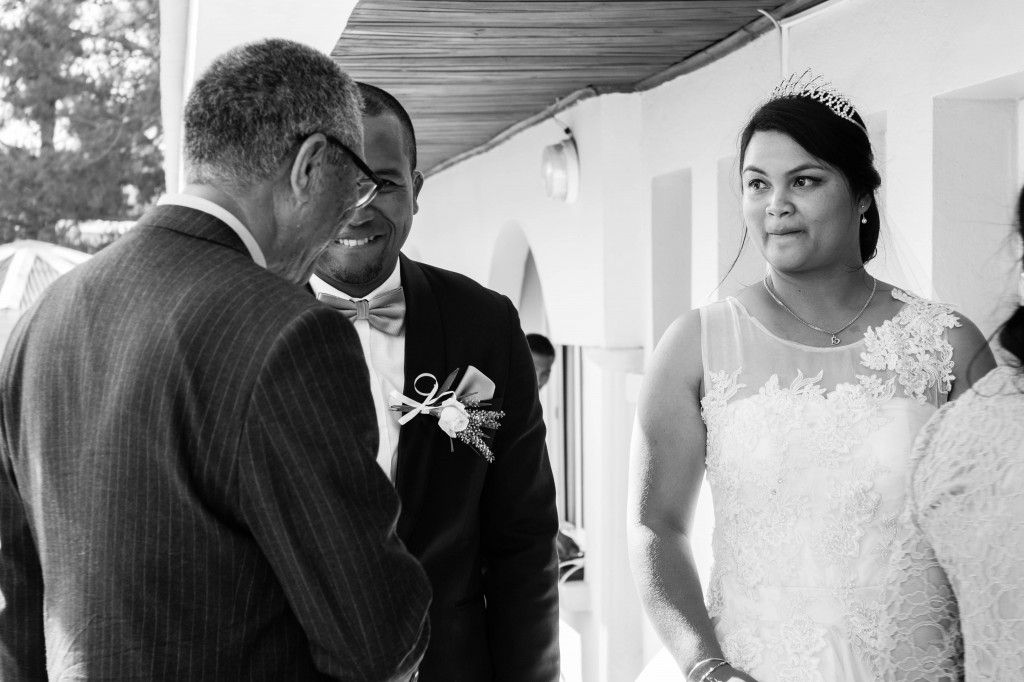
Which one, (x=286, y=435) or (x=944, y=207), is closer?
(x=286, y=435)

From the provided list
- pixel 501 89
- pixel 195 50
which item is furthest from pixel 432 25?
pixel 501 89

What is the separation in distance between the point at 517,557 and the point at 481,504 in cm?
15

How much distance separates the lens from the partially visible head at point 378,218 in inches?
101

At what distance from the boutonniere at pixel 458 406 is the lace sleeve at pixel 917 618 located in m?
0.92

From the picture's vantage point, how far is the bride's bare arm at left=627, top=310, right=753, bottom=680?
8.23 ft

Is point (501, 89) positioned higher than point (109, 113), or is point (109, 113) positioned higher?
point (109, 113)

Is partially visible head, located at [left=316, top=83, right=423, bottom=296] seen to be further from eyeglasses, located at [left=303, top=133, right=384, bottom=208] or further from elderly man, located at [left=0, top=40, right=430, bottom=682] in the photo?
elderly man, located at [left=0, top=40, right=430, bottom=682]

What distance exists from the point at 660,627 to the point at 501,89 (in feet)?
13.4

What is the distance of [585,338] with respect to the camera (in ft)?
21.6

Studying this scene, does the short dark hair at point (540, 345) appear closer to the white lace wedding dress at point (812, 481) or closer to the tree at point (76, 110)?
the white lace wedding dress at point (812, 481)

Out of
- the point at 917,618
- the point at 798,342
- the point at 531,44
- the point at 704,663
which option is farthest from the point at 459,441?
the point at 531,44

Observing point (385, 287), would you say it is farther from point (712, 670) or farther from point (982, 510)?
point (982, 510)

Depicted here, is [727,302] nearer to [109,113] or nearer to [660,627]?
[660,627]

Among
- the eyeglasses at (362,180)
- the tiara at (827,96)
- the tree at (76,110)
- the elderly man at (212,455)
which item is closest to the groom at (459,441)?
the eyeglasses at (362,180)
